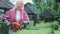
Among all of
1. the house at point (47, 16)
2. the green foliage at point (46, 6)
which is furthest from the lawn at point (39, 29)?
the green foliage at point (46, 6)

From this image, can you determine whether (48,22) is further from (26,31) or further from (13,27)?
(13,27)

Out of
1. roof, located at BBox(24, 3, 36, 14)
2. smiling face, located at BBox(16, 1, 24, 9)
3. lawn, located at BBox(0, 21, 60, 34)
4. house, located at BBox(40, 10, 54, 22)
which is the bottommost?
lawn, located at BBox(0, 21, 60, 34)

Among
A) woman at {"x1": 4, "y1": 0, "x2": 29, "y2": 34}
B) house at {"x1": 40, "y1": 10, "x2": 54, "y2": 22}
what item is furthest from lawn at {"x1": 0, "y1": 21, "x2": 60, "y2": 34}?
woman at {"x1": 4, "y1": 0, "x2": 29, "y2": 34}

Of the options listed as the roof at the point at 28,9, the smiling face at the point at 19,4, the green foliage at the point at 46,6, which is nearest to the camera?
the smiling face at the point at 19,4

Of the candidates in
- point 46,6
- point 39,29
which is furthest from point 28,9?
point 39,29

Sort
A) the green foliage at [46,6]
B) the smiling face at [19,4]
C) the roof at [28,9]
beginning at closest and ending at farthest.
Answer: the smiling face at [19,4] < the roof at [28,9] < the green foliage at [46,6]

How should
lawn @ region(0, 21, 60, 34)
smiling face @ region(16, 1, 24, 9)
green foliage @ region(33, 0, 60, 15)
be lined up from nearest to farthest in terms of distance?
smiling face @ region(16, 1, 24, 9)
lawn @ region(0, 21, 60, 34)
green foliage @ region(33, 0, 60, 15)

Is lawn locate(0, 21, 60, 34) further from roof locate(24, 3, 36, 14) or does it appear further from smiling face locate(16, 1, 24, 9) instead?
smiling face locate(16, 1, 24, 9)

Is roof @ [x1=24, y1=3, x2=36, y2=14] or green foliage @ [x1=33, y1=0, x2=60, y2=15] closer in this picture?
roof @ [x1=24, y1=3, x2=36, y2=14]

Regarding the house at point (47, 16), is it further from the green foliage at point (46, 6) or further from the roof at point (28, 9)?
the roof at point (28, 9)

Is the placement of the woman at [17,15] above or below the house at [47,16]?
above

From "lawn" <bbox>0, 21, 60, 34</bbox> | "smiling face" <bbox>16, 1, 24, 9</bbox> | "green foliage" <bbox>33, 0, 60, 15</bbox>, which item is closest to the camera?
"smiling face" <bbox>16, 1, 24, 9</bbox>

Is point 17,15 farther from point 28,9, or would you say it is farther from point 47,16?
point 47,16

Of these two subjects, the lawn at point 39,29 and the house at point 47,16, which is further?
the house at point 47,16
